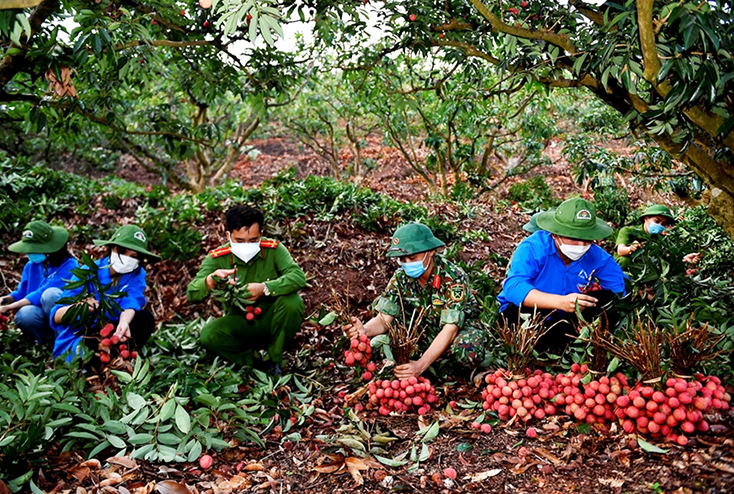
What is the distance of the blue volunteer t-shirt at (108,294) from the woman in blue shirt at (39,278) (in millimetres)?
164

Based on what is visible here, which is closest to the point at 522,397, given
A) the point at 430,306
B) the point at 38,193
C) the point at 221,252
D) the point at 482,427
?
the point at 482,427

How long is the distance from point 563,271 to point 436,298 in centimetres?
76

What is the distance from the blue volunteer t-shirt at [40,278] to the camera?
3674mm

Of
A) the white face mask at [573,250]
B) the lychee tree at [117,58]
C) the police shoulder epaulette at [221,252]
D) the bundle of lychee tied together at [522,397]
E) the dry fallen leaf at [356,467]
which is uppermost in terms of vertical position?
the lychee tree at [117,58]

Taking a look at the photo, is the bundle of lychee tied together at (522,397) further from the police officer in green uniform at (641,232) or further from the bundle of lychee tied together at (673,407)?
the police officer in green uniform at (641,232)

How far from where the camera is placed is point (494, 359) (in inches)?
119

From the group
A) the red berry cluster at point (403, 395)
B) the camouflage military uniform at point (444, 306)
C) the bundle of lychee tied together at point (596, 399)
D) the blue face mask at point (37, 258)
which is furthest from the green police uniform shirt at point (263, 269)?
the bundle of lychee tied together at point (596, 399)

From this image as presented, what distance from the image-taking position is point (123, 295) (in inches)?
128

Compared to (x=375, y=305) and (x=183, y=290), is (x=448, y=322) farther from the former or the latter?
(x=183, y=290)

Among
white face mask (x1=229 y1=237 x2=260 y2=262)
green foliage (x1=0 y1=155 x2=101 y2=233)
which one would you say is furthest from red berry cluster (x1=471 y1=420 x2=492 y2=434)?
green foliage (x1=0 y1=155 x2=101 y2=233)

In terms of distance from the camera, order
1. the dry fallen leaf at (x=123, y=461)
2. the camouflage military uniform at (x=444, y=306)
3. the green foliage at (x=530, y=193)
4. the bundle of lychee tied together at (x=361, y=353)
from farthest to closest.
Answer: the green foliage at (x=530, y=193) < the camouflage military uniform at (x=444, y=306) < the bundle of lychee tied together at (x=361, y=353) < the dry fallen leaf at (x=123, y=461)

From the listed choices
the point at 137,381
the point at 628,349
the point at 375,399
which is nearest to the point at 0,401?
the point at 137,381

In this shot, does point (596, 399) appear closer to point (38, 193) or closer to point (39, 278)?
point (39, 278)

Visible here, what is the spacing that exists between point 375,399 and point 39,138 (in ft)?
35.8
